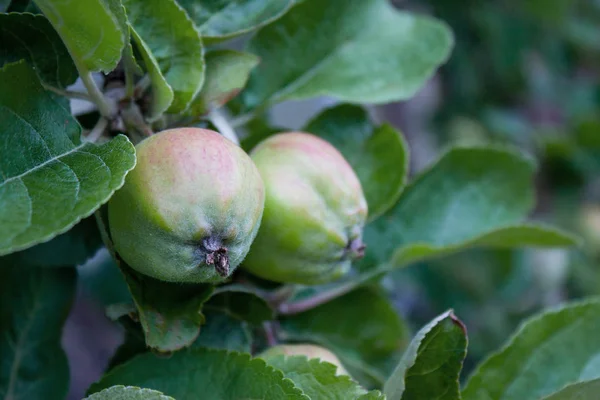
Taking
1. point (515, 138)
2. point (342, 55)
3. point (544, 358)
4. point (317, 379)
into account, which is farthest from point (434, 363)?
point (515, 138)

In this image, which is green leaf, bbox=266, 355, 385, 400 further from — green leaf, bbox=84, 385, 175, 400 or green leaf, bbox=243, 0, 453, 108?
green leaf, bbox=243, 0, 453, 108

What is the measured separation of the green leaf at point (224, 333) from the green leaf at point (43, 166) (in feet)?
0.78

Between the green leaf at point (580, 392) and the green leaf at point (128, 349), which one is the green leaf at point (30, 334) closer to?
the green leaf at point (128, 349)

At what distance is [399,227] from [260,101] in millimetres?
273

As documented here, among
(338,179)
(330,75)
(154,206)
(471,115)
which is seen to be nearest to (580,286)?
(471,115)

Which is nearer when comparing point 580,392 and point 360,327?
point 580,392

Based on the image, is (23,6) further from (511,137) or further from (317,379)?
(511,137)

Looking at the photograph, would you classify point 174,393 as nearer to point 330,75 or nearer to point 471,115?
point 330,75

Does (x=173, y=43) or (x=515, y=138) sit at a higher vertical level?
(x=173, y=43)

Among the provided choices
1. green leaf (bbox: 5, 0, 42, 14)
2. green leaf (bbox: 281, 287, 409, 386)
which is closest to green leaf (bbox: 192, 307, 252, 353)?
green leaf (bbox: 281, 287, 409, 386)

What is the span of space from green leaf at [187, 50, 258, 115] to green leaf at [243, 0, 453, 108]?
116 millimetres

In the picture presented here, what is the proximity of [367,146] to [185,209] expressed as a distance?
405mm

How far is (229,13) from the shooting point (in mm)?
739

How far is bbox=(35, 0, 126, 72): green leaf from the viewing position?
52 cm
